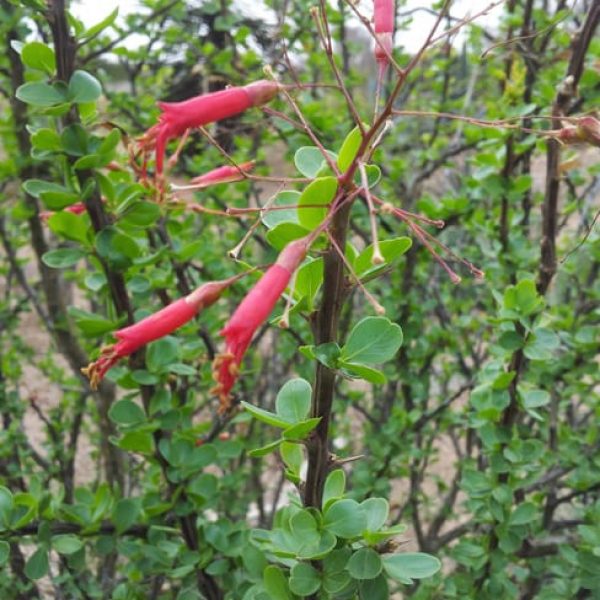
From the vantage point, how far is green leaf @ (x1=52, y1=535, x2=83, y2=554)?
889 mm

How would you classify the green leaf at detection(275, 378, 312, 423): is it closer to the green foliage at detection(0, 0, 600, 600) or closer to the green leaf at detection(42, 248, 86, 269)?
the green foliage at detection(0, 0, 600, 600)

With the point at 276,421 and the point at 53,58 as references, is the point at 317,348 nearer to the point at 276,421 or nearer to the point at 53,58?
the point at 276,421

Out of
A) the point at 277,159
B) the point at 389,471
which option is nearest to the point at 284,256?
the point at 389,471

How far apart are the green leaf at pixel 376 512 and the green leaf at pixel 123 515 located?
1.34 ft

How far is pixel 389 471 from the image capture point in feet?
4.92

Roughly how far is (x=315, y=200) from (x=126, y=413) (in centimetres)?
51

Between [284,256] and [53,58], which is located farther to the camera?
[53,58]

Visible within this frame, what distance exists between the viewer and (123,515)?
0.96 meters

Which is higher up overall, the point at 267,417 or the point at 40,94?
the point at 40,94

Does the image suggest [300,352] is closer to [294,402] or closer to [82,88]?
[294,402]

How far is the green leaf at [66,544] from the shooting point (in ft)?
2.92

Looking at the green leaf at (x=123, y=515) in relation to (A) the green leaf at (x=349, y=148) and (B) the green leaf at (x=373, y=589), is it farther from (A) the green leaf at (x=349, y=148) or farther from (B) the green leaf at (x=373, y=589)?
(A) the green leaf at (x=349, y=148)

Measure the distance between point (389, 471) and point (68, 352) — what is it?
0.96 meters

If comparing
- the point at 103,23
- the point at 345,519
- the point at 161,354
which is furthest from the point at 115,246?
the point at 345,519
